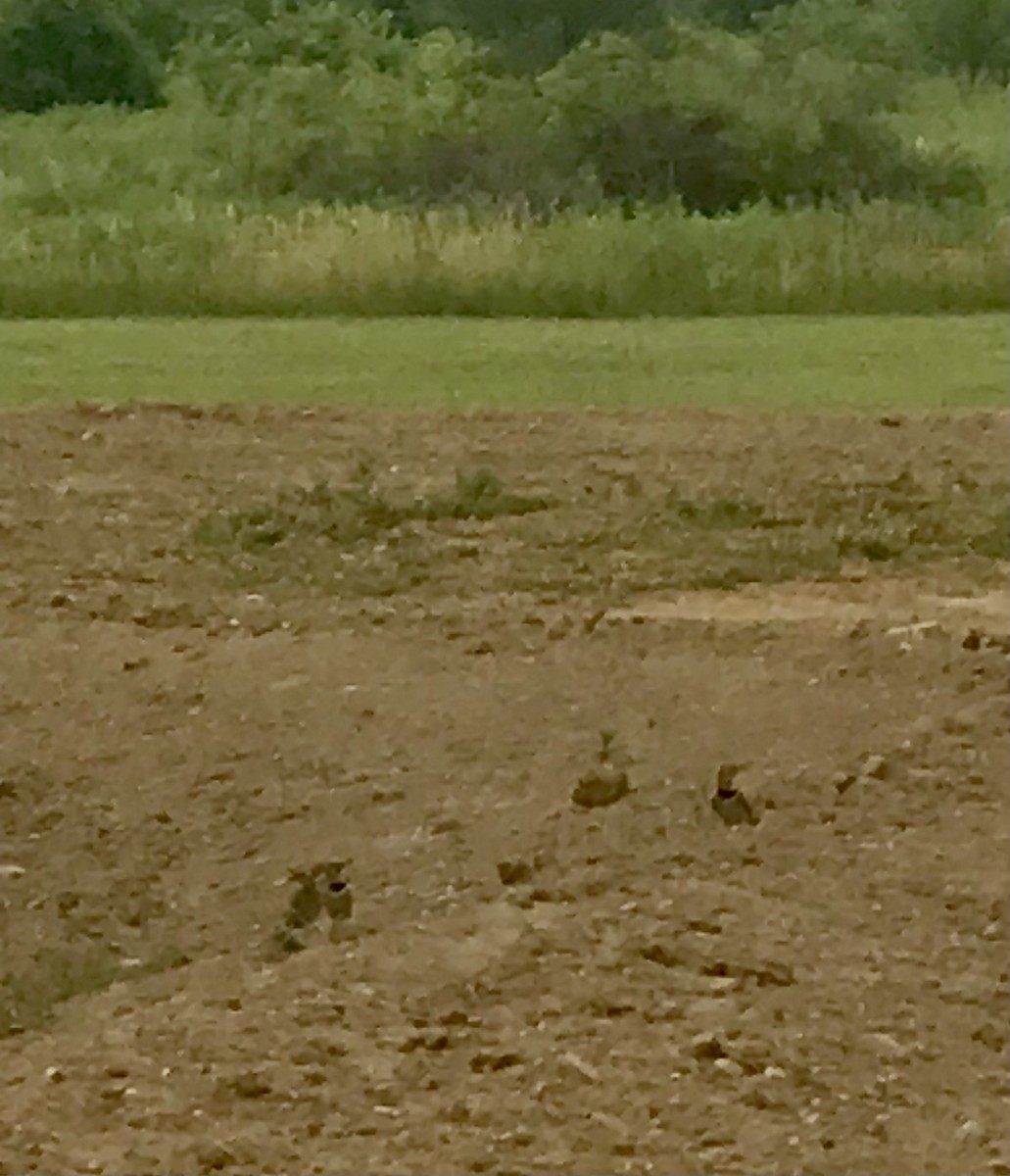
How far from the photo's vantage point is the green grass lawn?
8.79ft

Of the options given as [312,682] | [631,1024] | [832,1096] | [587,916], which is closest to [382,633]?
[312,682]

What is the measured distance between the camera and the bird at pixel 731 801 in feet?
8.27

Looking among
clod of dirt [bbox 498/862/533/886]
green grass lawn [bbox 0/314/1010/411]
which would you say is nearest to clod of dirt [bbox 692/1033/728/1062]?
clod of dirt [bbox 498/862/533/886]

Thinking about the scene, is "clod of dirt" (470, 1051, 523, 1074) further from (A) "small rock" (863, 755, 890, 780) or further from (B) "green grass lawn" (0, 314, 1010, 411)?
(B) "green grass lawn" (0, 314, 1010, 411)

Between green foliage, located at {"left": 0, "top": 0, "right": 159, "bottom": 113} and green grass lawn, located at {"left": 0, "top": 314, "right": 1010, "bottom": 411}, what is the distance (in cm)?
29

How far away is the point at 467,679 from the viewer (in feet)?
8.90

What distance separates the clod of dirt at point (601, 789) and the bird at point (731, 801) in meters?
0.10

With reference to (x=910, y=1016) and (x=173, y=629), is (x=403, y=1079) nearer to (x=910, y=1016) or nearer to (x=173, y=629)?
(x=910, y=1016)

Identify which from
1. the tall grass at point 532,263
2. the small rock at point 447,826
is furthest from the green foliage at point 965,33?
the small rock at point 447,826

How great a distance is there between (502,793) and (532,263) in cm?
62

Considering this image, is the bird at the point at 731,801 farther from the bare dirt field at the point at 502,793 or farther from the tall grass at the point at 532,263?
the tall grass at the point at 532,263

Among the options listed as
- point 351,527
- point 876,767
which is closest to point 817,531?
point 876,767

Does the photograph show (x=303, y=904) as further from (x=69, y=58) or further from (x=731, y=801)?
(x=69, y=58)

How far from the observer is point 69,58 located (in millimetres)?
2809
